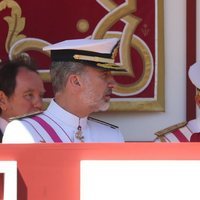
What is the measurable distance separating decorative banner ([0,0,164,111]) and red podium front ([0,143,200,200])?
55.7 inches

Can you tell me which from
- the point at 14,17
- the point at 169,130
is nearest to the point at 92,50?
the point at 169,130

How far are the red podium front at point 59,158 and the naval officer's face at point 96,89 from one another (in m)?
→ 0.63

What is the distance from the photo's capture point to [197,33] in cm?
383

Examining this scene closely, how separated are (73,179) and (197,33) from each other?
1551mm

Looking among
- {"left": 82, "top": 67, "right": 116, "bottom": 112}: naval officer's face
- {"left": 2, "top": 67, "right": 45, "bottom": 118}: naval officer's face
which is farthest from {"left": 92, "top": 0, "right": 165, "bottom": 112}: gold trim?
{"left": 82, "top": 67, "right": 116, "bottom": 112}: naval officer's face

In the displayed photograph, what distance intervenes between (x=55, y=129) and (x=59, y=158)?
0.63 m

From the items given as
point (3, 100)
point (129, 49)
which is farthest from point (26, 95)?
point (129, 49)

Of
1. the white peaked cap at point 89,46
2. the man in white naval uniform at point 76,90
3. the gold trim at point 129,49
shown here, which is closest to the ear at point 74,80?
the man in white naval uniform at point 76,90

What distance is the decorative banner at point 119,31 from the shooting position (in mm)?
3863

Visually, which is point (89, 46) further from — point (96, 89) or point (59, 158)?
point (59, 158)

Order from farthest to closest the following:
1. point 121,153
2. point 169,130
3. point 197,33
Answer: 1. point 197,33
2. point 169,130
3. point 121,153

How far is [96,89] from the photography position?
122 inches

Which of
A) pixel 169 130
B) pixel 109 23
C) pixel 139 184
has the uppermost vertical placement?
pixel 109 23

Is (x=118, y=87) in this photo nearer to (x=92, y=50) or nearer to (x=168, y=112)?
(x=168, y=112)
